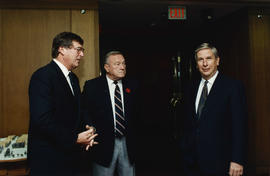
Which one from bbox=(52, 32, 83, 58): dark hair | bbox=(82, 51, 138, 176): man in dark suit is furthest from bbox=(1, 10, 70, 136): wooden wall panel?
bbox=(52, 32, 83, 58): dark hair

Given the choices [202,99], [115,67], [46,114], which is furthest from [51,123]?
[202,99]

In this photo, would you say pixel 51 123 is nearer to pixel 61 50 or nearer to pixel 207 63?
pixel 61 50

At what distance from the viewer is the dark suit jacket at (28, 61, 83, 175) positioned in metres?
1.64

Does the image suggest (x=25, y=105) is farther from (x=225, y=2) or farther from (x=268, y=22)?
(x=268, y=22)

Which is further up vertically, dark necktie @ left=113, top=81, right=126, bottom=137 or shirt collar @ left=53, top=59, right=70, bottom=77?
shirt collar @ left=53, top=59, right=70, bottom=77

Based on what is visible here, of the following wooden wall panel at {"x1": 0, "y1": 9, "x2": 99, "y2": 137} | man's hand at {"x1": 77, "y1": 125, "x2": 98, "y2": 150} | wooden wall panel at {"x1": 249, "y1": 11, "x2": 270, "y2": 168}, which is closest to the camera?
man's hand at {"x1": 77, "y1": 125, "x2": 98, "y2": 150}

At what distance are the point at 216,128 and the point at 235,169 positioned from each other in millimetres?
377

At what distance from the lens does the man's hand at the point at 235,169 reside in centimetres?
182

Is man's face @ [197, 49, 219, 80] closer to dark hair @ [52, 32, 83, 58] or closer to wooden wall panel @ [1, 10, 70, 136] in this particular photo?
dark hair @ [52, 32, 83, 58]

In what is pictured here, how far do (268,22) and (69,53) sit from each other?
3.73 metres

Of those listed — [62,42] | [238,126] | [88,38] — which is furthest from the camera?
[88,38]

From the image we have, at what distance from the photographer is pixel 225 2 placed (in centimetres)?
337

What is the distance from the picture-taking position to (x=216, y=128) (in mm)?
1908

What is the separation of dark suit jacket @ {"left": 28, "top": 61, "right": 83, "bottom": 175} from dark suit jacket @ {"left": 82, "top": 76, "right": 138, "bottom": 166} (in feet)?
1.41
